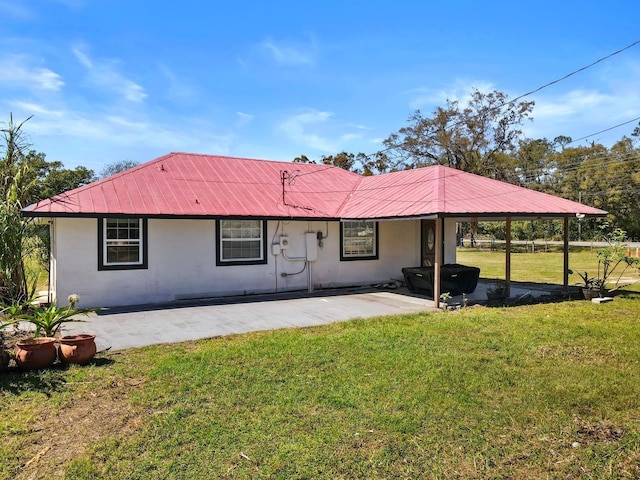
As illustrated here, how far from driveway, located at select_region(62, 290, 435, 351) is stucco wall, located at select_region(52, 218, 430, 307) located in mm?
613

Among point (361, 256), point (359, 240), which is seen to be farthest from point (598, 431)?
point (359, 240)

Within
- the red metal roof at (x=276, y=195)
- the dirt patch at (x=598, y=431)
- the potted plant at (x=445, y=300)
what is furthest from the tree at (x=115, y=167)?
the dirt patch at (x=598, y=431)

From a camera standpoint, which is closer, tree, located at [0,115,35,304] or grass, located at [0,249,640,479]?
grass, located at [0,249,640,479]

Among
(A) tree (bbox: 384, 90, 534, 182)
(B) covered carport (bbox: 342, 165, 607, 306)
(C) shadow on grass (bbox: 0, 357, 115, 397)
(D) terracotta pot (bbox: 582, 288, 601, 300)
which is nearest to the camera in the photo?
(C) shadow on grass (bbox: 0, 357, 115, 397)

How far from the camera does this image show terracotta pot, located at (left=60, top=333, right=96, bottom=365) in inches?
246

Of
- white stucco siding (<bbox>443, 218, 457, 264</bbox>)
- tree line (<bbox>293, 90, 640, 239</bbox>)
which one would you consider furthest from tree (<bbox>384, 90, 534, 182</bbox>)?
white stucco siding (<bbox>443, 218, 457, 264</bbox>)

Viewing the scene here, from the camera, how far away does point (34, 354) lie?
600cm

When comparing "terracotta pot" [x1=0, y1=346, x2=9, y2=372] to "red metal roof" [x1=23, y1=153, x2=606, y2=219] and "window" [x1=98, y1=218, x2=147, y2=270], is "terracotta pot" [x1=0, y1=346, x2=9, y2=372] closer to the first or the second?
"red metal roof" [x1=23, y1=153, x2=606, y2=219]

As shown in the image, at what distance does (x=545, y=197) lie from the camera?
45.9ft

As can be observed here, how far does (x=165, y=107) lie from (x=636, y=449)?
51.7 feet

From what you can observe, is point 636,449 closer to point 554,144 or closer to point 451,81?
point 451,81

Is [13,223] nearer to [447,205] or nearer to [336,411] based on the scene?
[336,411]

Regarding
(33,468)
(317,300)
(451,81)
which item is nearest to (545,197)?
(451,81)

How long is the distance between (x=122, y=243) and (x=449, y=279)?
8.59 metres
